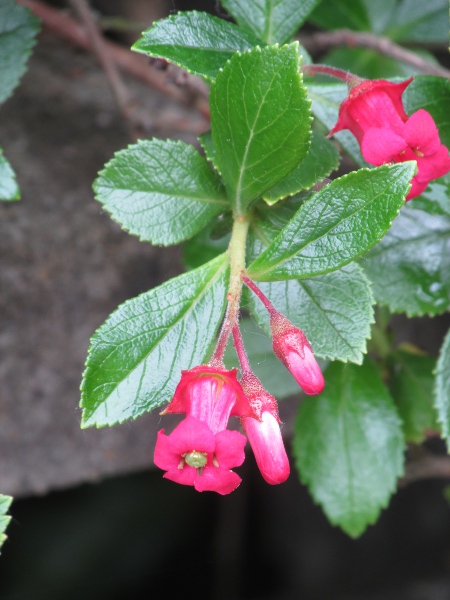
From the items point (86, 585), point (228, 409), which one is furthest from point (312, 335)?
point (86, 585)

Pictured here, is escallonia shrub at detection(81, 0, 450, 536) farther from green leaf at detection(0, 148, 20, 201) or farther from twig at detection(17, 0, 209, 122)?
twig at detection(17, 0, 209, 122)

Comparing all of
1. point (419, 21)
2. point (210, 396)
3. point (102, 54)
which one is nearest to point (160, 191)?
point (210, 396)

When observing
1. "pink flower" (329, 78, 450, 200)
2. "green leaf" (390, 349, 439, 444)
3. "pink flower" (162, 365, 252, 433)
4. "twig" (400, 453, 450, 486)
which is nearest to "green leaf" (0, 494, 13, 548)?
"pink flower" (162, 365, 252, 433)

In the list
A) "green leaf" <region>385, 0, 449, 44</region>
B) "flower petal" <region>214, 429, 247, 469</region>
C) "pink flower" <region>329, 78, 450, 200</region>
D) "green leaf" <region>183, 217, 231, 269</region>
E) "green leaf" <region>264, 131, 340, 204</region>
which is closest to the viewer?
"flower petal" <region>214, 429, 247, 469</region>

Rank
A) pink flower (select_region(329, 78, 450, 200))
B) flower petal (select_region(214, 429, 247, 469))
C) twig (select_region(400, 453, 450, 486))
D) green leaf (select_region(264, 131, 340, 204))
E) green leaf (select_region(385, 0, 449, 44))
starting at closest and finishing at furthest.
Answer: flower petal (select_region(214, 429, 247, 469))
pink flower (select_region(329, 78, 450, 200))
green leaf (select_region(264, 131, 340, 204))
green leaf (select_region(385, 0, 449, 44))
twig (select_region(400, 453, 450, 486))

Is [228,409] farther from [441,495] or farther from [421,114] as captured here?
[441,495]

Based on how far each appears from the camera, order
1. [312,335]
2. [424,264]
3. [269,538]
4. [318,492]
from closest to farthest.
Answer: [312,335] < [424,264] < [318,492] < [269,538]

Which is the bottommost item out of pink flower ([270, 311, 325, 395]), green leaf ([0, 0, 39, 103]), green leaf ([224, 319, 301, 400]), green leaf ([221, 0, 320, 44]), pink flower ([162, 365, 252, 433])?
pink flower ([162, 365, 252, 433])
